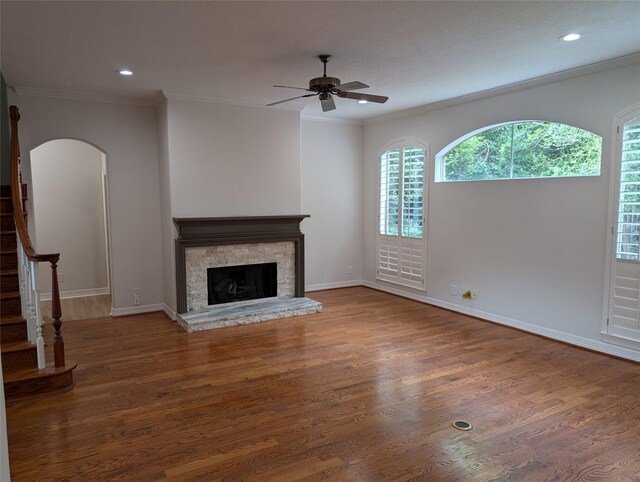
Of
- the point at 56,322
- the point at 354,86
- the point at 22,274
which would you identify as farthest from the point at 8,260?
the point at 354,86

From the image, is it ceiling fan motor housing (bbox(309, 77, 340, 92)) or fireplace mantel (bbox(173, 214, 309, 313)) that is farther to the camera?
fireplace mantel (bbox(173, 214, 309, 313))

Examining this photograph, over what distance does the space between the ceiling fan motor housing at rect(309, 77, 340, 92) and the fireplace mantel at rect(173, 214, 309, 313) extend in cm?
236

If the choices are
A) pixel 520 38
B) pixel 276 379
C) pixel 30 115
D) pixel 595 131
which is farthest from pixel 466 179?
pixel 30 115

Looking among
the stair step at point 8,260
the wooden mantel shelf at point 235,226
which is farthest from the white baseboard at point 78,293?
the stair step at point 8,260

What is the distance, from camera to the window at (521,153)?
457cm

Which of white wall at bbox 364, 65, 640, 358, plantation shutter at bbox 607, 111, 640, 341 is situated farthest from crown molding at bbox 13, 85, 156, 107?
plantation shutter at bbox 607, 111, 640, 341

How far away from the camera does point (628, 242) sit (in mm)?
4094

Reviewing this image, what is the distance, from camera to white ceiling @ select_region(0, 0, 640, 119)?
9.77ft

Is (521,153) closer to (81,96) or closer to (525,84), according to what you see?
(525,84)

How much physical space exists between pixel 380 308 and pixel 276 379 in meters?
2.71

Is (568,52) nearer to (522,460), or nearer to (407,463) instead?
(522,460)

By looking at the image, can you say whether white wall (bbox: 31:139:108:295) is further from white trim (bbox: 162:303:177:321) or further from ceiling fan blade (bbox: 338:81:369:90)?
ceiling fan blade (bbox: 338:81:369:90)

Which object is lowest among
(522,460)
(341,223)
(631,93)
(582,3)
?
(522,460)

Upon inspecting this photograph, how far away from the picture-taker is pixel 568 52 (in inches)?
153
